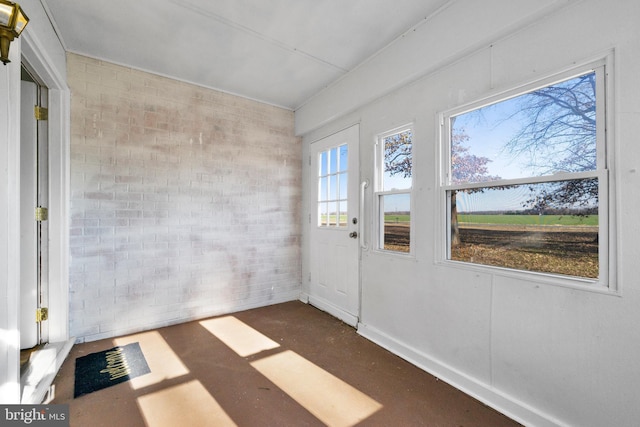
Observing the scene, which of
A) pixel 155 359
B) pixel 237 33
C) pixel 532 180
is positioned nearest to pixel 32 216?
pixel 155 359

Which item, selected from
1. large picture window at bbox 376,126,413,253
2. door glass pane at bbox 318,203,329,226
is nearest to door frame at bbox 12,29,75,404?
door glass pane at bbox 318,203,329,226

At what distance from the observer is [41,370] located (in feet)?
6.83

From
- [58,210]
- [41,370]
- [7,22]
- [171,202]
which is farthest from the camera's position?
[171,202]

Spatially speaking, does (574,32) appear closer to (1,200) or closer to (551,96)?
(551,96)

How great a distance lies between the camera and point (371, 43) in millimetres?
2557

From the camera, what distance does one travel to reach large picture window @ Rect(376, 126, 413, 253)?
2.56 metres

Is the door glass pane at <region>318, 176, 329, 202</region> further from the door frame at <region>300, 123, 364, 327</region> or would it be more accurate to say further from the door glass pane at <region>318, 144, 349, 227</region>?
the door frame at <region>300, 123, 364, 327</region>

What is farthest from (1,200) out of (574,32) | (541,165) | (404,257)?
(574,32)

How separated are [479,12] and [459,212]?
139 cm

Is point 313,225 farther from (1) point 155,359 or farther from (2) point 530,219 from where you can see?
(2) point 530,219

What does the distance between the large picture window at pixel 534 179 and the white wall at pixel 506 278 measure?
95 mm

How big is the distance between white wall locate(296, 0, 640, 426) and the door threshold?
258 cm

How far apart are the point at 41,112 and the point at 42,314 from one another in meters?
1.80

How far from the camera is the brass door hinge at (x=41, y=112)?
2.42 metres
